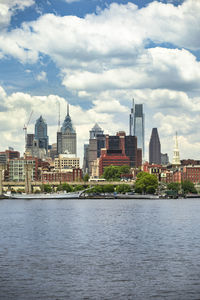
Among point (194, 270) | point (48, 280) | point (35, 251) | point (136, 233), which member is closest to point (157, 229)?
point (136, 233)

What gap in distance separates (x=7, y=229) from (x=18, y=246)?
25059 millimetres

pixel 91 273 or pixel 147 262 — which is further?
pixel 147 262

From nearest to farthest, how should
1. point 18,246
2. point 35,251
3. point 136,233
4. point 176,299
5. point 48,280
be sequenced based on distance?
1. point 176,299
2. point 48,280
3. point 35,251
4. point 18,246
5. point 136,233

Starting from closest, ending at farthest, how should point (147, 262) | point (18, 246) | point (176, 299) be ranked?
point (176, 299) < point (147, 262) < point (18, 246)

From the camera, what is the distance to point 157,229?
8556cm

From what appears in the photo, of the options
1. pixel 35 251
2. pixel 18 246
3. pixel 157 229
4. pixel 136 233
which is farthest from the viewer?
pixel 157 229

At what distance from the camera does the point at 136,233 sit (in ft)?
259

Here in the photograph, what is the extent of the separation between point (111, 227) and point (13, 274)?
45395mm

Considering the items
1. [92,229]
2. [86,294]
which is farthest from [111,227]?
[86,294]

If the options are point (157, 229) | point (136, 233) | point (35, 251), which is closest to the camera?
point (35, 251)

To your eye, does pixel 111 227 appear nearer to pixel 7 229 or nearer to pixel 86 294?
pixel 7 229

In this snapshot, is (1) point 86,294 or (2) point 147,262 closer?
(1) point 86,294

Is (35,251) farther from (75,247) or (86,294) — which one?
(86,294)

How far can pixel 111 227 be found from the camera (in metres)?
90.1
